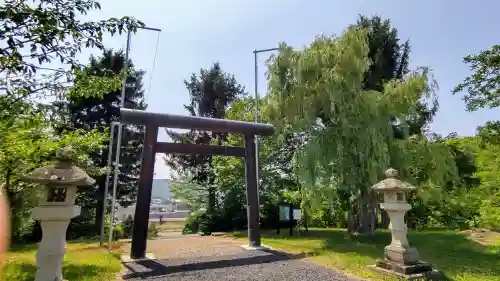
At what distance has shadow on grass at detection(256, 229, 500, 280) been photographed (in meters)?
7.05

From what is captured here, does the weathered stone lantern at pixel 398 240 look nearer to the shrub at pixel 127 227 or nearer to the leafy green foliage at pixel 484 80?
the leafy green foliage at pixel 484 80

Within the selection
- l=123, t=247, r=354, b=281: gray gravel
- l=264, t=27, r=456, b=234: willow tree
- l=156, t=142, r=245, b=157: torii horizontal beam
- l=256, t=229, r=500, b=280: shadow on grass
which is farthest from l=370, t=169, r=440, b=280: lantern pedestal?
l=156, t=142, r=245, b=157: torii horizontal beam

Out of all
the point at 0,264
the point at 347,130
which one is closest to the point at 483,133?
the point at 347,130

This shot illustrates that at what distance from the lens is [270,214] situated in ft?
50.0

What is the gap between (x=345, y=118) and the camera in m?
10.2

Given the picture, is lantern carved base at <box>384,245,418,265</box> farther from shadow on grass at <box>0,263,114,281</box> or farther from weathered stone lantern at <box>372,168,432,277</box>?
shadow on grass at <box>0,263,114,281</box>

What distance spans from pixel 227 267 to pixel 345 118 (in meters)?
6.20

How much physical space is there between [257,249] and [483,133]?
6542 mm

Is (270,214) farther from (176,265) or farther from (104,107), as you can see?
(104,107)

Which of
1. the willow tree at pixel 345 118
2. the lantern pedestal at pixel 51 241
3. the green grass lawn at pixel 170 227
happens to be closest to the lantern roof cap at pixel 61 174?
the lantern pedestal at pixel 51 241

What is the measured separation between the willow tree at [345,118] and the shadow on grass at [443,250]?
1.45m

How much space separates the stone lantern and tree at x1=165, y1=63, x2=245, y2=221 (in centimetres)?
1193

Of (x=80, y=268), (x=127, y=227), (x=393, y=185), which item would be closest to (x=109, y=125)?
(x=127, y=227)

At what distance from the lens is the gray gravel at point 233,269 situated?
609cm
